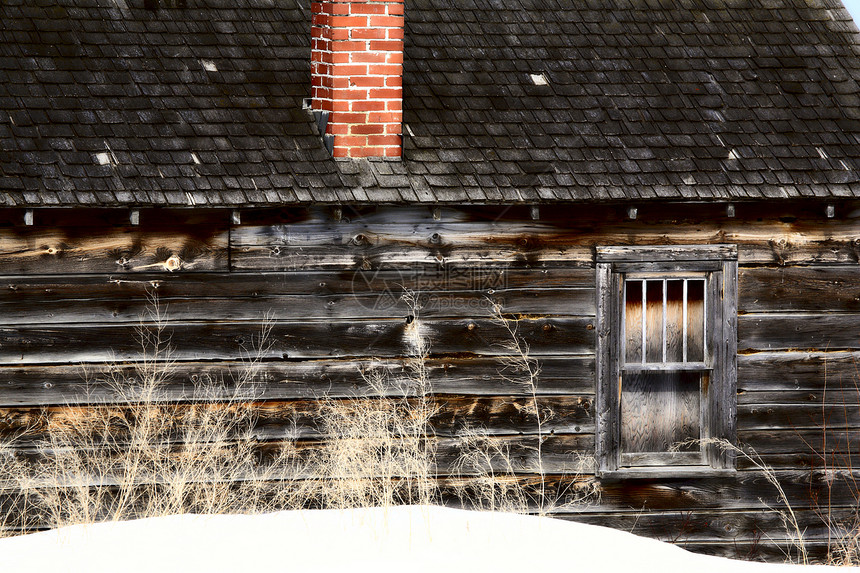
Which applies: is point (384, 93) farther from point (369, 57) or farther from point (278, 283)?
point (278, 283)

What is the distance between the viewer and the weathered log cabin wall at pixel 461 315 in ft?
25.1

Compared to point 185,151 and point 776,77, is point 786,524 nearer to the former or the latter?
point 776,77

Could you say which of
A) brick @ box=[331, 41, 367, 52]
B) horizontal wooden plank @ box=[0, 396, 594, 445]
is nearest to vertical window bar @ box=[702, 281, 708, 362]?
horizontal wooden plank @ box=[0, 396, 594, 445]

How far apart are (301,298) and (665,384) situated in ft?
10.3

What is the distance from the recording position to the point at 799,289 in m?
8.54

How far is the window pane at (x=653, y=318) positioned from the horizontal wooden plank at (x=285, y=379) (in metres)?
0.55

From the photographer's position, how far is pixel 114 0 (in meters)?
8.73

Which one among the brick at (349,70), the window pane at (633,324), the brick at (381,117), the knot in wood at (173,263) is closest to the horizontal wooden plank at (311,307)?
the knot in wood at (173,263)

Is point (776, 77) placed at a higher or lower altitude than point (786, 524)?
higher

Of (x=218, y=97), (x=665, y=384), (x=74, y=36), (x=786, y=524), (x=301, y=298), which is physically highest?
(x=74, y=36)

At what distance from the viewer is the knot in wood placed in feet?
25.3

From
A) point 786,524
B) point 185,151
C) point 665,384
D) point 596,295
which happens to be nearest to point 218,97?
point 185,151

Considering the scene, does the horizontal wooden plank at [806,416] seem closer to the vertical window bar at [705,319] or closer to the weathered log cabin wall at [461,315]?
the weathered log cabin wall at [461,315]

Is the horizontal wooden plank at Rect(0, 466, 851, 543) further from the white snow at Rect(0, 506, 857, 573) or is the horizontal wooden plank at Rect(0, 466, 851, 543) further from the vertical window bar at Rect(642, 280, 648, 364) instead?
the vertical window bar at Rect(642, 280, 648, 364)
